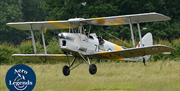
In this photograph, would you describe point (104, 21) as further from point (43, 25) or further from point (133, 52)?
point (43, 25)

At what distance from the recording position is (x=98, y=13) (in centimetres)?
5681

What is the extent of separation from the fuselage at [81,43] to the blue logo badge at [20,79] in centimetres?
Result: 1353

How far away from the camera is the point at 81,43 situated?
22344mm

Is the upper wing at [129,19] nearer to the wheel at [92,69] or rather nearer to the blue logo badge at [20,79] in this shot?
the wheel at [92,69]

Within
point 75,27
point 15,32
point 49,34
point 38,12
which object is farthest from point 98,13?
point 75,27

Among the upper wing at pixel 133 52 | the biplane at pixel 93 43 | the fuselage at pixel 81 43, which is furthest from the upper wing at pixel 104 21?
the upper wing at pixel 133 52

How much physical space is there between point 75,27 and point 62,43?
176cm

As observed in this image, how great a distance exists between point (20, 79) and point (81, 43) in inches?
559

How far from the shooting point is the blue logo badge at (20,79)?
26.6 ft

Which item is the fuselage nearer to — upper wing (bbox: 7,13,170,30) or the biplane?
the biplane

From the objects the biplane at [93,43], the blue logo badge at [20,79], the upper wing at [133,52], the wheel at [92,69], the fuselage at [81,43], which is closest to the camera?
the blue logo badge at [20,79]

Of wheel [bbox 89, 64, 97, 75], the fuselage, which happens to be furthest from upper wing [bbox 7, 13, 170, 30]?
wheel [bbox 89, 64, 97, 75]

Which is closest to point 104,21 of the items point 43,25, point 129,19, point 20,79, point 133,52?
point 129,19

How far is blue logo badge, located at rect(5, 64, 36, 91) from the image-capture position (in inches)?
320
